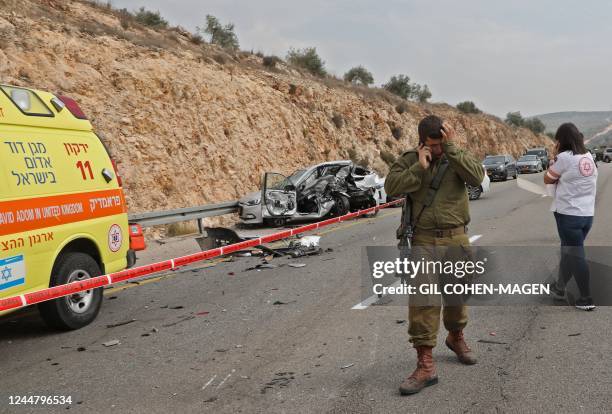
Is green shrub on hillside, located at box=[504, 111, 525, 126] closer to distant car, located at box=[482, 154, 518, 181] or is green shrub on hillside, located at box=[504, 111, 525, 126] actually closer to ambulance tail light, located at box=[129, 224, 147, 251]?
distant car, located at box=[482, 154, 518, 181]

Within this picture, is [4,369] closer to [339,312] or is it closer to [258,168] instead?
[339,312]

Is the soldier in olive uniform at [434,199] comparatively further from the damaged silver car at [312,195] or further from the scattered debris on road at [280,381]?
the damaged silver car at [312,195]

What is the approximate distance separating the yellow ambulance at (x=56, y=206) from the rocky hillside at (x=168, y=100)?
10.7m

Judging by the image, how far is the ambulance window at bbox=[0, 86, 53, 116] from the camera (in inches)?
237

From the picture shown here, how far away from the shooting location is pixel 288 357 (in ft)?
17.0

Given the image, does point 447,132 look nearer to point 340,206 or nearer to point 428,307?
point 428,307

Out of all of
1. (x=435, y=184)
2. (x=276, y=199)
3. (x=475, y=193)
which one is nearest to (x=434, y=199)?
(x=435, y=184)

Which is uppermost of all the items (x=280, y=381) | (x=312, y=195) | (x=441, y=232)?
(x=441, y=232)

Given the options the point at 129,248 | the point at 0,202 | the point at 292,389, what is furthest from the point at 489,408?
the point at 129,248

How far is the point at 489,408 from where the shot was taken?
395 cm

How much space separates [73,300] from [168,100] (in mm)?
16186

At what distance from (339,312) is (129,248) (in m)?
2.89

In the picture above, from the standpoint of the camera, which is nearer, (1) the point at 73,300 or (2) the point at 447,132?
(2) the point at 447,132

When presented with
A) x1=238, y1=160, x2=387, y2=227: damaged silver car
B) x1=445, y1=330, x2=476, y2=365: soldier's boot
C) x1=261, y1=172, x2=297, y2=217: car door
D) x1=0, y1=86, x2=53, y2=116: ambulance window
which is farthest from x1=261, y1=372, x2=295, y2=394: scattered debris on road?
x1=261, y1=172, x2=297, y2=217: car door
